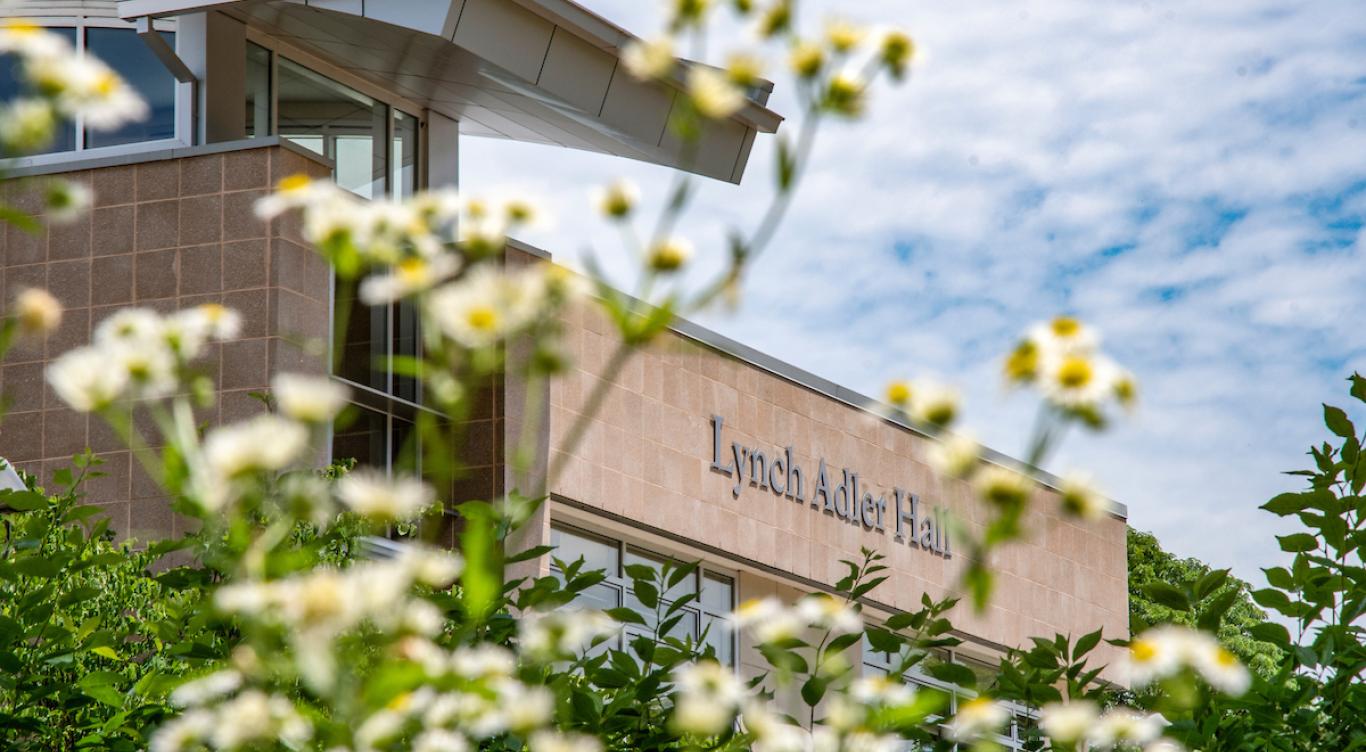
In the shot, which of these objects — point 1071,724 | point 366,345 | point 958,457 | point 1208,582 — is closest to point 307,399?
point 958,457

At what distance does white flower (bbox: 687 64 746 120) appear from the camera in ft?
5.76

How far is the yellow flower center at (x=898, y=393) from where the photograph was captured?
5.39ft

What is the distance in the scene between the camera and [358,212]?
1753 millimetres

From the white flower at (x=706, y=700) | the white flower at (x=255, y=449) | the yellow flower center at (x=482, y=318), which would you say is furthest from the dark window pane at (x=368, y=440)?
the white flower at (x=255, y=449)

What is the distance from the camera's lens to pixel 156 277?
1466 centimetres

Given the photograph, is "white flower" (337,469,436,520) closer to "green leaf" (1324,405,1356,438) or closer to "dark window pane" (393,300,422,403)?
"green leaf" (1324,405,1356,438)

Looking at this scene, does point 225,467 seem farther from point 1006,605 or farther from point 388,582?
point 1006,605

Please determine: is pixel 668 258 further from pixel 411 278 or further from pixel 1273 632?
pixel 1273 632

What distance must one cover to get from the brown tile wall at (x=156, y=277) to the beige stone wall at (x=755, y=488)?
2530 millimetres

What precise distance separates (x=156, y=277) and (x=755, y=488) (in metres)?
7.06

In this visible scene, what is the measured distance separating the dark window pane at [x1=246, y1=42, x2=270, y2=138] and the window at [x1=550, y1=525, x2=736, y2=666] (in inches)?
175

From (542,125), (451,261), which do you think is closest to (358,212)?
(451,261)

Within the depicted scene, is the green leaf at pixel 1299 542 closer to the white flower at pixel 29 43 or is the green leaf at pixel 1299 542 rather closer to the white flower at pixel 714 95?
the white flower at pixel 714 95

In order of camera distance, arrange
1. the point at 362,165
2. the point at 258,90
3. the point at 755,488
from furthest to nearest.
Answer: the point at 755,488 < the point at 362,165 < the point at 258,90
